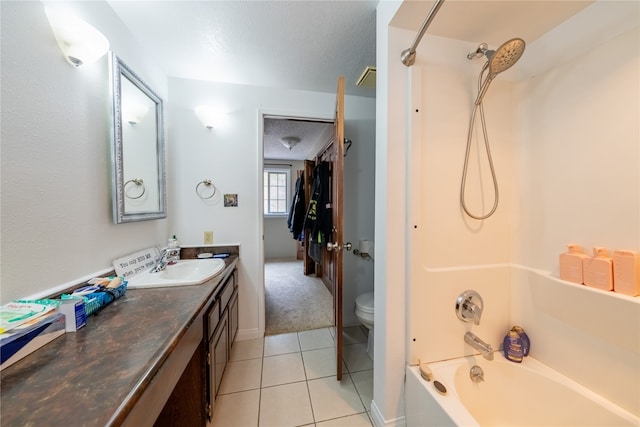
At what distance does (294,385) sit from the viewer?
1.44 m

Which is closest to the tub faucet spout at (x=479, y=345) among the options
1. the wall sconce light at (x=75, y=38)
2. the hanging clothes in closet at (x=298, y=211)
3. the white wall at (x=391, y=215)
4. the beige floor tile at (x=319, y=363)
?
the white wall at (x=391, y=215)

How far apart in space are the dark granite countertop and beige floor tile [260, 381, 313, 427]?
0.80 meters

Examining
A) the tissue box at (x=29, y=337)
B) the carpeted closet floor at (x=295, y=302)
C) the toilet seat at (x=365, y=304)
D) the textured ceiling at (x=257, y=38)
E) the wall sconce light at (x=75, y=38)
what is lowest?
the carpeted closet floor at (x=295, y=302)

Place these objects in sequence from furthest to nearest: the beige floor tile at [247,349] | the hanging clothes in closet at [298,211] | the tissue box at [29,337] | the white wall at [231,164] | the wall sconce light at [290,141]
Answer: the hanging clothes in closet at [298,211] → the wall sconce light at [290,141] → the white wall at [231,164] → the beige floor tile at [247,349] → the tissue box at [29,337]

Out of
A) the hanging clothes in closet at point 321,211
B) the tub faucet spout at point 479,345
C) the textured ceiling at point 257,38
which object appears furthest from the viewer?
the hanging clothes in closet at point 321,211

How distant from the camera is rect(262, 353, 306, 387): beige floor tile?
4.86ft

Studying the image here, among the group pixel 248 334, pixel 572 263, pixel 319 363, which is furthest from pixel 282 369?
pixel 572 263

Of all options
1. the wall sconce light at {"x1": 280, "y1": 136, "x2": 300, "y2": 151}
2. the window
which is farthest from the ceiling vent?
the window

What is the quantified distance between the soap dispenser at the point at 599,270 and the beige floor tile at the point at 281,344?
1.81 metres

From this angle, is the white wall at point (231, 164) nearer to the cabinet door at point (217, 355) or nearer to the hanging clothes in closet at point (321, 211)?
the cabinet door at point (217, 355)

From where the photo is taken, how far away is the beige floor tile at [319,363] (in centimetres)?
154

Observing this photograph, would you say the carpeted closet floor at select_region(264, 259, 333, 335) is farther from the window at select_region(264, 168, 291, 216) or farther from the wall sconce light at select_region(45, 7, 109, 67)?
the wall sconce light at select_region(45, 7, 109, 67)

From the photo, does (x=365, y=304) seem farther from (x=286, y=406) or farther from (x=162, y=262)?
(x=162, y=262)

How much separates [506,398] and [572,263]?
2.43 feet
